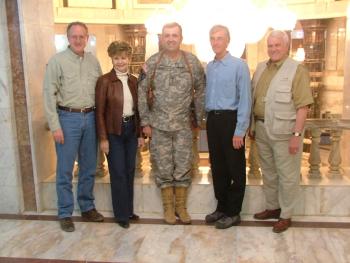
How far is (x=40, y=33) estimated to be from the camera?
3.55 metres

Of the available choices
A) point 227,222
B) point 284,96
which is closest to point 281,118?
point 284,96

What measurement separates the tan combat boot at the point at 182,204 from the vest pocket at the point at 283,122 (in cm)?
91

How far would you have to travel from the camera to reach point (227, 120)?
2967 mm

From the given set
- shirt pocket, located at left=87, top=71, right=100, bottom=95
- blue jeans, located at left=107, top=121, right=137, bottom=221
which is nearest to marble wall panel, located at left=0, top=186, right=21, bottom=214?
blue jeans, located at left=107, top=121, right=137, bottom=221

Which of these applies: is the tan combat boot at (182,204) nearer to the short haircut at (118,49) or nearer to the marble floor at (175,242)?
the marble floor at (175,242)

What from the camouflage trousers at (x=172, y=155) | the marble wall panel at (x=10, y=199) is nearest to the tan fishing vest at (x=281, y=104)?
the camouflage trousers at (x=172, y=155)

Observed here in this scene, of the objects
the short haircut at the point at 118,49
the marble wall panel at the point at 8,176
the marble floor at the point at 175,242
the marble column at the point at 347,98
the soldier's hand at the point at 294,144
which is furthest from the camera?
the marble column at the point at 347,98

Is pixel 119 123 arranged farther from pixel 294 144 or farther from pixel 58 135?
pixel 294 144

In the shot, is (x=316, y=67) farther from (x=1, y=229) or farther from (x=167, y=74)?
(x=1, y=229)

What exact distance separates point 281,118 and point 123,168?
50.7 inches

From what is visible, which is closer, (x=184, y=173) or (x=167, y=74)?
(x=167, y=74)

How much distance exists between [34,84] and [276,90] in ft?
6.74

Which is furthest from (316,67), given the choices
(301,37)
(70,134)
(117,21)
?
(70,134)

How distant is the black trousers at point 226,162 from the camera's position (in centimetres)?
298
